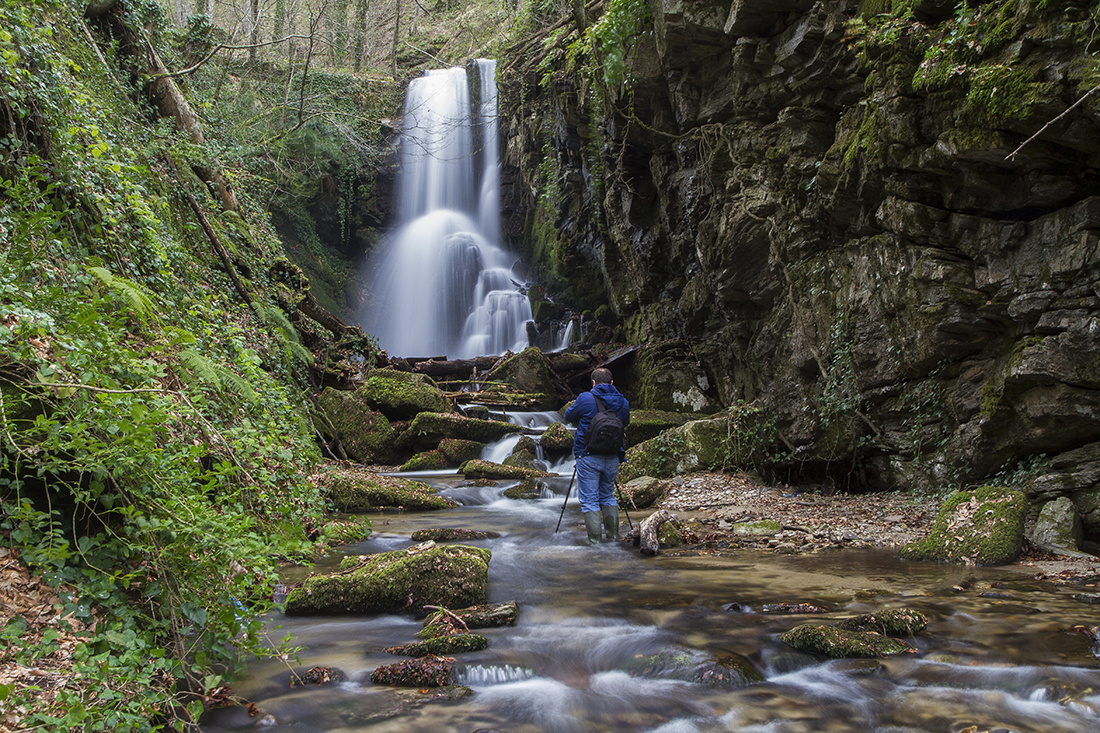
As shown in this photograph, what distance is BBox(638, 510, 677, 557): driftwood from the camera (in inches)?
270

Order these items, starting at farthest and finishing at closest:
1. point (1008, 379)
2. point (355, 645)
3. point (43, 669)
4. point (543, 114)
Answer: point (543, 114) → point (1008, 379) → point (355, 645) → point (43, 669)

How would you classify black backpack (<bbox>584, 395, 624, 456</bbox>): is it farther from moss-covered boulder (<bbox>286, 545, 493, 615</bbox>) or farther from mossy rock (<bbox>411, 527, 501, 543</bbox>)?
moss-covered boulder (<bbox>286, 545, 493, 615</bbox>)

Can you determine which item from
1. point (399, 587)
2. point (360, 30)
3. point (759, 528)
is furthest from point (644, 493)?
point (360, 30)

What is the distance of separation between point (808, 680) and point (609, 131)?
45.7ft

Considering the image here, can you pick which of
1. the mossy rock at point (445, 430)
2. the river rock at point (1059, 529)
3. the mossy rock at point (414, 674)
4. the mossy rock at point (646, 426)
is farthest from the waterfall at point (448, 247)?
the mossy rock at point (414, 674)

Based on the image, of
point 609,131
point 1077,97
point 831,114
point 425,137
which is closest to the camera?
point 1077,97

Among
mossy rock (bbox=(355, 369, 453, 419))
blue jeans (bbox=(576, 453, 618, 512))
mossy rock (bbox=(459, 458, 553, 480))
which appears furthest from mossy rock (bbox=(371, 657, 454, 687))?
mossy rock (bbox=(355, 369, 453, 419))

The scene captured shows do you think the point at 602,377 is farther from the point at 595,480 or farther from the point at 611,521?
the point at 611,521

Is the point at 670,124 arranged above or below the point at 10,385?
above

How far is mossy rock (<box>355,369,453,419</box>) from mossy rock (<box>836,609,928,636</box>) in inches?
444

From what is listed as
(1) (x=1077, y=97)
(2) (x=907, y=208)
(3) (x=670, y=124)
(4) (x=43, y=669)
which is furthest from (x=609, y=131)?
(4) (x=43, y=669)

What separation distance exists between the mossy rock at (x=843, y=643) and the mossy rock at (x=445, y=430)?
10819 millimetres

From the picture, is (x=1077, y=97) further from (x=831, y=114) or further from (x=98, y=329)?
(x=98, y=329)

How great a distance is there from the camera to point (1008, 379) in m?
6.79
